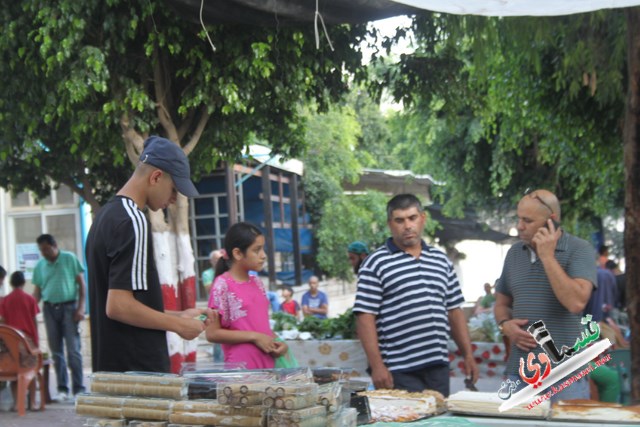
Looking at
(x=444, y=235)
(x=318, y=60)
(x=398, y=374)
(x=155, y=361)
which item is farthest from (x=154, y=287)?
(x=444, y=235)

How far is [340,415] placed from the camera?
282cm

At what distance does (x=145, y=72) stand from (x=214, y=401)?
7.39 metres

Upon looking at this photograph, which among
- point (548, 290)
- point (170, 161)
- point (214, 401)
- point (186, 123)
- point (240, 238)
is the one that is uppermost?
point (186, 123)

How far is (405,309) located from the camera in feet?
16.5

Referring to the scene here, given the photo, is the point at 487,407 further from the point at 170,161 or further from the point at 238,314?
the point at 238,314

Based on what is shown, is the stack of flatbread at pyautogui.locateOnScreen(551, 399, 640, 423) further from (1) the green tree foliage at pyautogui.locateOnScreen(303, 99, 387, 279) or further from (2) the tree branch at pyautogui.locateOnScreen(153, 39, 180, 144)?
(1) the green tree foliage at pyautogui.locateOnScreen(303, 99, 387, 279)

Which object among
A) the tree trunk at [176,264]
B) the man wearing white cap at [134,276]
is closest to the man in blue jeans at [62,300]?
the tree trunk at [176,264]

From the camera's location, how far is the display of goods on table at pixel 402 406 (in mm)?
3672

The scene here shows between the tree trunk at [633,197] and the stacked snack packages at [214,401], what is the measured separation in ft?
9.51

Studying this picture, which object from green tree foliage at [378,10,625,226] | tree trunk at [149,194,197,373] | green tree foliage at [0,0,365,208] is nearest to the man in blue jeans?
green tree foliage at [0,0,365,208]

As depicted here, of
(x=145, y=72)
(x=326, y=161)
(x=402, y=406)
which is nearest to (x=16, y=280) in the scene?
(x=145, y=72)

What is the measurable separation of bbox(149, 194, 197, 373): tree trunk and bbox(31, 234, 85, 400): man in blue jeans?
1862 millimetres

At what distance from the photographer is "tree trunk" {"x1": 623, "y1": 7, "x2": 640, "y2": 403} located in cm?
526

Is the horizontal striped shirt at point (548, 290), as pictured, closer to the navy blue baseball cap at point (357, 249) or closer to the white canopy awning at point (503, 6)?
the white canopy awning at point (503, 6)
